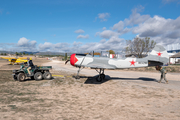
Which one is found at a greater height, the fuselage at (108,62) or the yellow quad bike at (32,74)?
the fuselage at (108,62)

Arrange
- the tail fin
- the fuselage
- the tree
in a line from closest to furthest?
the tail fin → the fuselage → the tree

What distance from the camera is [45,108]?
5965 mm

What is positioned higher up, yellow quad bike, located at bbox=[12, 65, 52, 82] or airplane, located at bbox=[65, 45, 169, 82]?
airplane, located at bbox=[65, 45, 169, 82]

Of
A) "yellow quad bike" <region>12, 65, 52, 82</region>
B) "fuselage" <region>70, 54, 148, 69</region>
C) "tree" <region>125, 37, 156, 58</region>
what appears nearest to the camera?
"yellow quad bike" <region>12, 65, 52, 82</region>

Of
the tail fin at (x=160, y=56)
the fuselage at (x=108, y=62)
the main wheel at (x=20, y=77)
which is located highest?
the tail fin at (x=160, y=56)

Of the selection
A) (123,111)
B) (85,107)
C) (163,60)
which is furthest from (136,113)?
(163,60)

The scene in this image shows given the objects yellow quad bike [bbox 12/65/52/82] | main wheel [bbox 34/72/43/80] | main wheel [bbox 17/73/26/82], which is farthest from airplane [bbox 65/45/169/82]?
main wheel [bbox 17/73/26/82]

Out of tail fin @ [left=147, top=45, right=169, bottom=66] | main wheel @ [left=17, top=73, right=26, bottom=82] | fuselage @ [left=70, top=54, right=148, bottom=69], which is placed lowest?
main wheel @ [left=17, top=73, right=26, bottom=82]

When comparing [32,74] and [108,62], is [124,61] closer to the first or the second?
[108,62]

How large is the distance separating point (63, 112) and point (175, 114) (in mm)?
5133

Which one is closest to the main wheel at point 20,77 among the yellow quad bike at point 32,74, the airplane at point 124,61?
the yellow quad bike at point 32,74

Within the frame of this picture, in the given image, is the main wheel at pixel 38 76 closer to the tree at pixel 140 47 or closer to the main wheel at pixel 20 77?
the main wheel at pixel 20 77

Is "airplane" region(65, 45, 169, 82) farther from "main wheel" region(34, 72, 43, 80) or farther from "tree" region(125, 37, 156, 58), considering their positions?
"tree" region(125, 37, 156, 58)

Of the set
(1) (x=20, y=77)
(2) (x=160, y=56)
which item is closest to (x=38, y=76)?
(1) (x=20, y=77)
